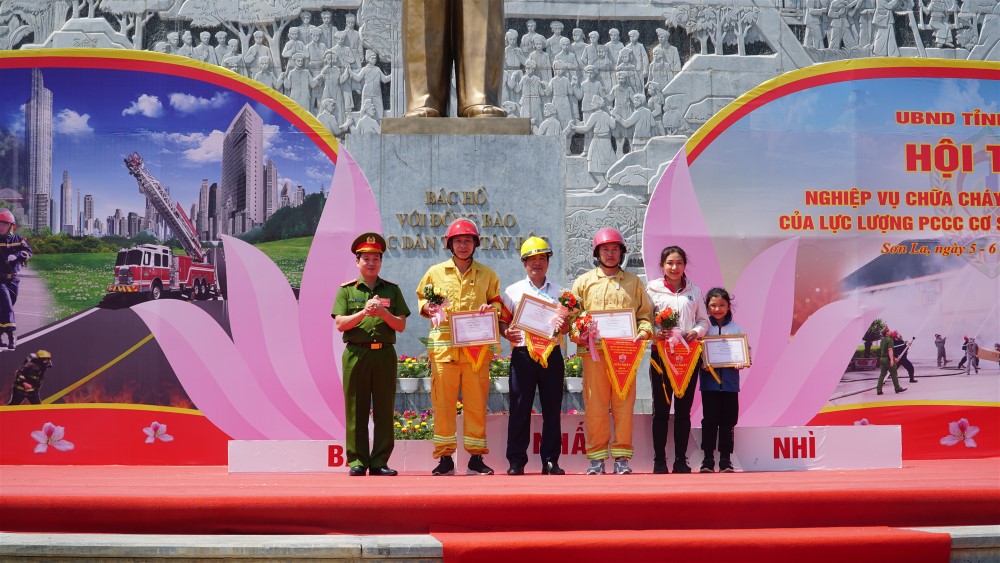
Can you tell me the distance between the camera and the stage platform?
11.2ft

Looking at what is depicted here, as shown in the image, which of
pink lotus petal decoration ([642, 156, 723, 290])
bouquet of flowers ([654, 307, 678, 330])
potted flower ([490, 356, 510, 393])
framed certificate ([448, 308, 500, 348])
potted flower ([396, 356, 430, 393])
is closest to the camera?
framed certificate ([448, 308, 500, 348])

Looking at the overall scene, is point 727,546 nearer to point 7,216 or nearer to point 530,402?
point 530,402

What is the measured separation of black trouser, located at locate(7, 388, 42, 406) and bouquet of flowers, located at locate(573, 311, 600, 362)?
21.0 ft

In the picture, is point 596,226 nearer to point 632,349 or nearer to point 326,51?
point 326,51

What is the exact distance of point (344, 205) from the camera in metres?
7.35

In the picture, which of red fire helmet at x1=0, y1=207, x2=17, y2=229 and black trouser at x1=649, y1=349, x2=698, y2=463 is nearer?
black trouser at x1=649, y1=349, x2=698, y2=463

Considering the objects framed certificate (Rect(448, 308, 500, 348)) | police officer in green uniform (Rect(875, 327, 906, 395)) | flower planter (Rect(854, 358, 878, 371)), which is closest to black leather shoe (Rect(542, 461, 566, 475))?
framed certificate (Rect(448, 308, 500, 348))

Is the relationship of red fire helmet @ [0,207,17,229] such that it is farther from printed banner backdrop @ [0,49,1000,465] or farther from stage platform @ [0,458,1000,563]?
stage platform @ [0,458,1000,563]

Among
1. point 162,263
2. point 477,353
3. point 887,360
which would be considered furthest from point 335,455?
point 887,360

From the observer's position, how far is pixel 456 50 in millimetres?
6262

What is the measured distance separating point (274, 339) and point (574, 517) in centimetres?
516

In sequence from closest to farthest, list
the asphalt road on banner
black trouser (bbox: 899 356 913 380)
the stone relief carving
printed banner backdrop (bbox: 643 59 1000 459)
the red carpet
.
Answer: the red carpet < the asphalt road on banner < printed banner backdrop (bbox: 643 59 1000 459) < black trouser (bbox: 899 356 913 380) < the stone relief carving

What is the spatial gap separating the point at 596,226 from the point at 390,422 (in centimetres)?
725

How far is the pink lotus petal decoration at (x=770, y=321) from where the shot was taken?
9.58 metres
